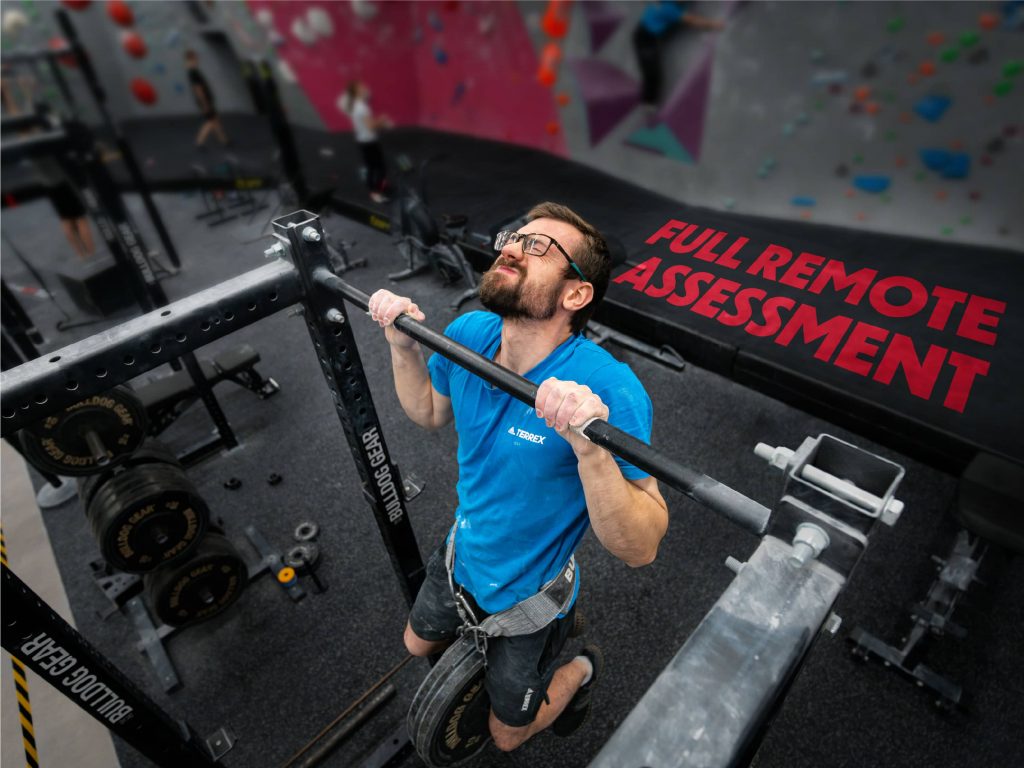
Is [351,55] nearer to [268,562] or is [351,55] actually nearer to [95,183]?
[95,183]

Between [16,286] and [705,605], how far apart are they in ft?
→ 25.8

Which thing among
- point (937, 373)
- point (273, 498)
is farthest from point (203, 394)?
point (937, 373)

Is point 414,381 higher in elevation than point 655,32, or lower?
lower

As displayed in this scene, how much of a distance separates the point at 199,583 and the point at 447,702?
1557 millimetres

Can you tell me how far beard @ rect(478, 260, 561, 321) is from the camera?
60.7 inches

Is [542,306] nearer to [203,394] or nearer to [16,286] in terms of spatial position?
[203,394]

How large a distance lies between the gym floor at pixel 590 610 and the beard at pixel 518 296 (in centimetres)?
172

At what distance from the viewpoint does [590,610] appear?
8.84 feet

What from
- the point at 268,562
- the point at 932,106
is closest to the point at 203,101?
the point at 268,562

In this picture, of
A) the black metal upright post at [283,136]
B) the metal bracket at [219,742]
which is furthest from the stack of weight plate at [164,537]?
the black metal upright post at [283,136]

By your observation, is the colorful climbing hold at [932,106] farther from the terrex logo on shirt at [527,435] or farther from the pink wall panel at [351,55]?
the pink wall panel at [351,55]

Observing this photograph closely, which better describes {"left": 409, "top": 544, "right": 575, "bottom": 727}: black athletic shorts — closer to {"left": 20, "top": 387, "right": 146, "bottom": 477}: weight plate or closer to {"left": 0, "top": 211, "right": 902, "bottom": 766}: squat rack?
{"left": 0, "top": 211, "right": 902, "bottom": 766}: squat rack

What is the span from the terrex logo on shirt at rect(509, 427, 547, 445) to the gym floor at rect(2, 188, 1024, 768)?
1453 mm

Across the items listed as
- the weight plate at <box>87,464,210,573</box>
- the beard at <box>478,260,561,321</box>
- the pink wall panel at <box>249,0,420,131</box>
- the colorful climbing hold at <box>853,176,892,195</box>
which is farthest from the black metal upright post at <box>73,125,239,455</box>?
the colorful climbing hold at <box>853,176,892,195</box>
